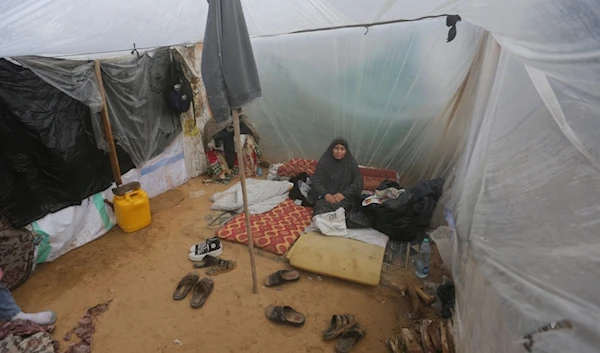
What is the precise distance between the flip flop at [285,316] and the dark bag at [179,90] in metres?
2.91

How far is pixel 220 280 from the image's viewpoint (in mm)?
2775

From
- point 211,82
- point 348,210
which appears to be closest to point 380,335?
point 348,210

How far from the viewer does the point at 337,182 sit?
3.82 meters

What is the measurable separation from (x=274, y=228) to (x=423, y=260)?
1.51 meters

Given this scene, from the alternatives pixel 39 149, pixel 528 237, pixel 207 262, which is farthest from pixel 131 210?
pixel 528 237

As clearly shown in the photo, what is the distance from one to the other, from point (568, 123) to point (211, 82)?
1781 mm

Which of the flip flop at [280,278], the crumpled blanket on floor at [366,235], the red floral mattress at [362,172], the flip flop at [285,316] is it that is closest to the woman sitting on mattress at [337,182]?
the crumpled blanket on floor at [366,235]

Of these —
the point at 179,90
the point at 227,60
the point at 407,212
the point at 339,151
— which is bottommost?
the point at 407,212

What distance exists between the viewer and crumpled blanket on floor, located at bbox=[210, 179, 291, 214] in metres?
3.92

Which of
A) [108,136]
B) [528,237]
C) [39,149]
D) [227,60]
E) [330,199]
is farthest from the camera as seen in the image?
[330,199]

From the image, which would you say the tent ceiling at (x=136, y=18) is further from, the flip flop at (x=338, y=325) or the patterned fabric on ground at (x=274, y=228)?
the flip flop at (x=338, y=325)

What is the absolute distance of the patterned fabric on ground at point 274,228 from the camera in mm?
3223

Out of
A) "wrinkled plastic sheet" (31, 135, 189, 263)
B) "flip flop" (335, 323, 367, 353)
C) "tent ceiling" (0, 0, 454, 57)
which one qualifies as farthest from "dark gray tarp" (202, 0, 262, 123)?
"wrinkled plastic sheet" (31, 135, 189, 263)

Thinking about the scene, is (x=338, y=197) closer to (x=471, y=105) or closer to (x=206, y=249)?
(x=206, y=249)
